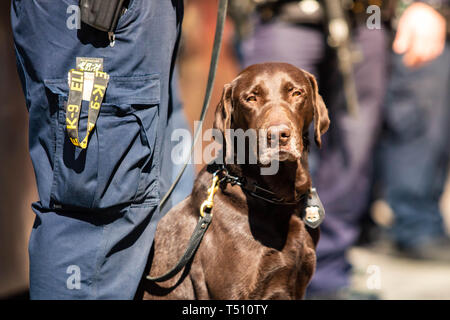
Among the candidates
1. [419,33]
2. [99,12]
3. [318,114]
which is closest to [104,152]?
[99,12]

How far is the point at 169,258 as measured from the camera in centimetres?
252

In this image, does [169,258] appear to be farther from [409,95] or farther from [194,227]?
[409,95]

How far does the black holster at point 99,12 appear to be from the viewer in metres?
2.14

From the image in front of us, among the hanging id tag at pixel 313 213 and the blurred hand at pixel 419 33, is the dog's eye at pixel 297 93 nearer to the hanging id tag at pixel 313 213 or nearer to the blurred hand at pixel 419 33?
the hanging id tag at pixel 313 213

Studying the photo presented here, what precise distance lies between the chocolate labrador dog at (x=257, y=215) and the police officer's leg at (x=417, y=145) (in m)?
2.91

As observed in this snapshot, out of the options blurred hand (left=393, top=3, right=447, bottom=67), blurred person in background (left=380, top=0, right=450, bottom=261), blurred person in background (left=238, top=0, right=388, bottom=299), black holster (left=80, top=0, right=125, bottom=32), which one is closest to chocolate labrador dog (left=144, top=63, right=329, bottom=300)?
black holster (left=80, top=0, right=125, bottom=32)

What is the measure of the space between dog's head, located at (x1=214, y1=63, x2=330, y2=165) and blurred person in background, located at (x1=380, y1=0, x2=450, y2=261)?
2863 mm

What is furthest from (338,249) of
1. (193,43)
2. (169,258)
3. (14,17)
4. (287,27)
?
(14,17)

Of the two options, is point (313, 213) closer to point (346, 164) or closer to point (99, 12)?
point (99, 12)

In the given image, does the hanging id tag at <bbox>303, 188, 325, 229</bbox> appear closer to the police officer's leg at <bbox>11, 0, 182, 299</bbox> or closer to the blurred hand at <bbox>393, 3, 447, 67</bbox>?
the police officer's leg at <bbox>11, 0, 182, 299</bbox>

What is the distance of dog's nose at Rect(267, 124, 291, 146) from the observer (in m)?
2.23

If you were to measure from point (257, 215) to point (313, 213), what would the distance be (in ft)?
0.84

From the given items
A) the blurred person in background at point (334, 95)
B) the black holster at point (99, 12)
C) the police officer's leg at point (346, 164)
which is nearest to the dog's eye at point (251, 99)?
the black holster at point (99, 12)

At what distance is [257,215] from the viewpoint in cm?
242
